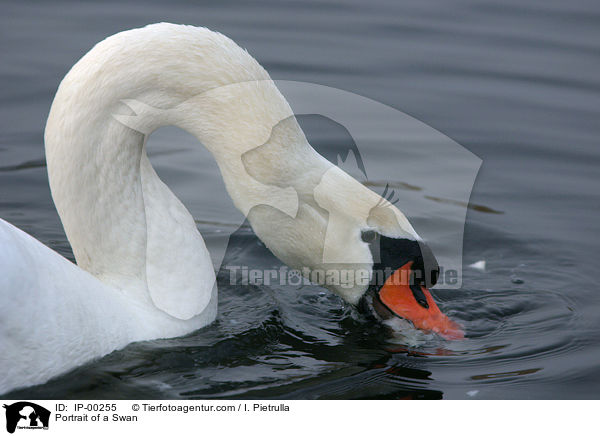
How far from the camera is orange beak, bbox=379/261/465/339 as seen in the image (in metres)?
4.63

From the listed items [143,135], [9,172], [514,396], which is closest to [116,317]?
[143,135]

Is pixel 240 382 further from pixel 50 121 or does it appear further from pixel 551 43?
pixel 551 43

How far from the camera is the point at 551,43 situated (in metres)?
9.59

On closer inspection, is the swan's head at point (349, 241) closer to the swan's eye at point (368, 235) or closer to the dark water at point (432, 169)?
the swan's eye at point (368, 235)

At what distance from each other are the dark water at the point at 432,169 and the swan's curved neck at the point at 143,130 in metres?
0.51

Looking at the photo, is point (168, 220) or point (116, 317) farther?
point (168, 220)

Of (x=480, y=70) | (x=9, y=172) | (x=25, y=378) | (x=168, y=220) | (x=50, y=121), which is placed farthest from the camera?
(x=480, y=70)

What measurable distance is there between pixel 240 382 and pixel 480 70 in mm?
5557

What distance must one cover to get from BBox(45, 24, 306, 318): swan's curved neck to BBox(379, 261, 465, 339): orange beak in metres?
0.85

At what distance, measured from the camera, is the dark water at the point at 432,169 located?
14.9 ft
